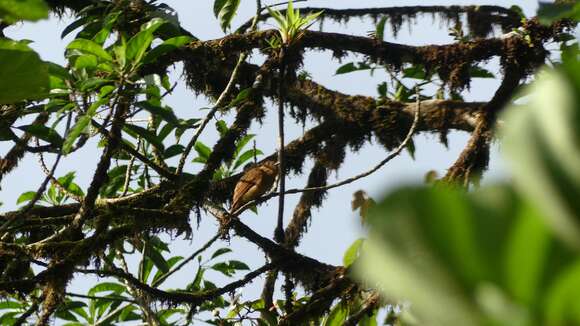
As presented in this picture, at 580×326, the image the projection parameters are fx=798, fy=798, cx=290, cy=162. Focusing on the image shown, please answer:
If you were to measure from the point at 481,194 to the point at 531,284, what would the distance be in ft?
0.12

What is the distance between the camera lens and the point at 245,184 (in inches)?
140

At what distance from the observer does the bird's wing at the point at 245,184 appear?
11.5 feet

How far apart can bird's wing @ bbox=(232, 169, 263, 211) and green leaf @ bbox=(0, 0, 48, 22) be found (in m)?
2.55

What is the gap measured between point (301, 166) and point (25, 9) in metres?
3.16

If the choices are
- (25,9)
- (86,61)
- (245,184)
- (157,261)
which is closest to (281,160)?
(86,61)

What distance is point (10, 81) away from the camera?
0.89 meters

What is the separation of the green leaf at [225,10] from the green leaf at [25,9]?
267 centimetres

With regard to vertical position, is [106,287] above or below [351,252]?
above

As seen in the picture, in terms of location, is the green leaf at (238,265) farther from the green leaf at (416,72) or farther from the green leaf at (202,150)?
the green leaf at (416,72)

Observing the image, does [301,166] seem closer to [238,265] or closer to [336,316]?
[238,265]

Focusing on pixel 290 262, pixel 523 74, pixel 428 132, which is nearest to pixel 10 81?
pixel 290 262

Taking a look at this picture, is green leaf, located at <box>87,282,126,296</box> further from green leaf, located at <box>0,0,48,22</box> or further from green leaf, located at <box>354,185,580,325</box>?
green leaf, located at <box>354,185,580,325</box>

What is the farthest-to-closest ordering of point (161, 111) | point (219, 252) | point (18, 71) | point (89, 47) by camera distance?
1. point (219, 252)
2. point (161, 111)
3. point (89, 47)
4. point (18, 71)

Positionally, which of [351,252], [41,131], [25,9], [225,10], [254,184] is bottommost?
[351,252]
